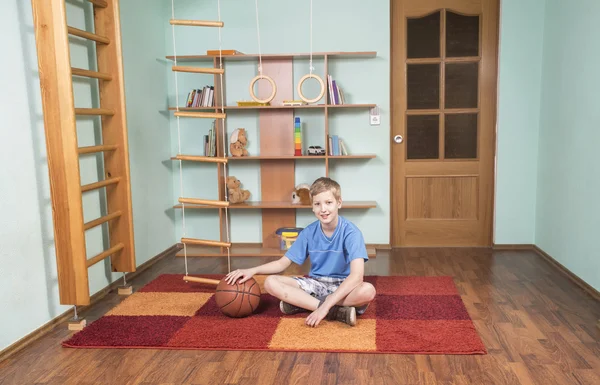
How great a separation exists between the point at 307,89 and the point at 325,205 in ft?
7.18

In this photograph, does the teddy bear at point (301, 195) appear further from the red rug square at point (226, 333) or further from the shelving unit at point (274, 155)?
the red rug square at point (226, 333)

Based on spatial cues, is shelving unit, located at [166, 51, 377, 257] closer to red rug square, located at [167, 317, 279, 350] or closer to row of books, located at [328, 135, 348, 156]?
row of books, located at [328, 135, 348, 156]

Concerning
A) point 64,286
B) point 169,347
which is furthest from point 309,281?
point 64,286

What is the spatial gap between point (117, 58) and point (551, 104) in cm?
339

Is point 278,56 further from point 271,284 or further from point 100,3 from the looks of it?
point 271,284

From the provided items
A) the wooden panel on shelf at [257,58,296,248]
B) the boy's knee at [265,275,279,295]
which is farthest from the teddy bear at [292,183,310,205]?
the boy's knee at [265,275,279,295]

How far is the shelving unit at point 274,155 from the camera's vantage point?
470cm

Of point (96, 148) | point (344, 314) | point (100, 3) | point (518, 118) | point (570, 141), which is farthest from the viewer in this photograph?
point (518, 118)

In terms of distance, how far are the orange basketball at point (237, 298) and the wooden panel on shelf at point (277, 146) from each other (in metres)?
1.95

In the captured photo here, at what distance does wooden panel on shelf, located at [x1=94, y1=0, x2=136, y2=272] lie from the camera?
11.2 feet

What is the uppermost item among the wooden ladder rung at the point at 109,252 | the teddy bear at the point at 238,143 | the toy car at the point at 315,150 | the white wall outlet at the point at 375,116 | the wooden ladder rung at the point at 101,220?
the white wall outlet at the point at 375,116

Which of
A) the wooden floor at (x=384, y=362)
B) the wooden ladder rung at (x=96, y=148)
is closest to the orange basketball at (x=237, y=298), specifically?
the wooden floor at (x=384, y=362)

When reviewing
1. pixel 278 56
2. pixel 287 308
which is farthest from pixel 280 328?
pixel 278 56

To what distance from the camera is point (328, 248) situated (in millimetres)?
3135
